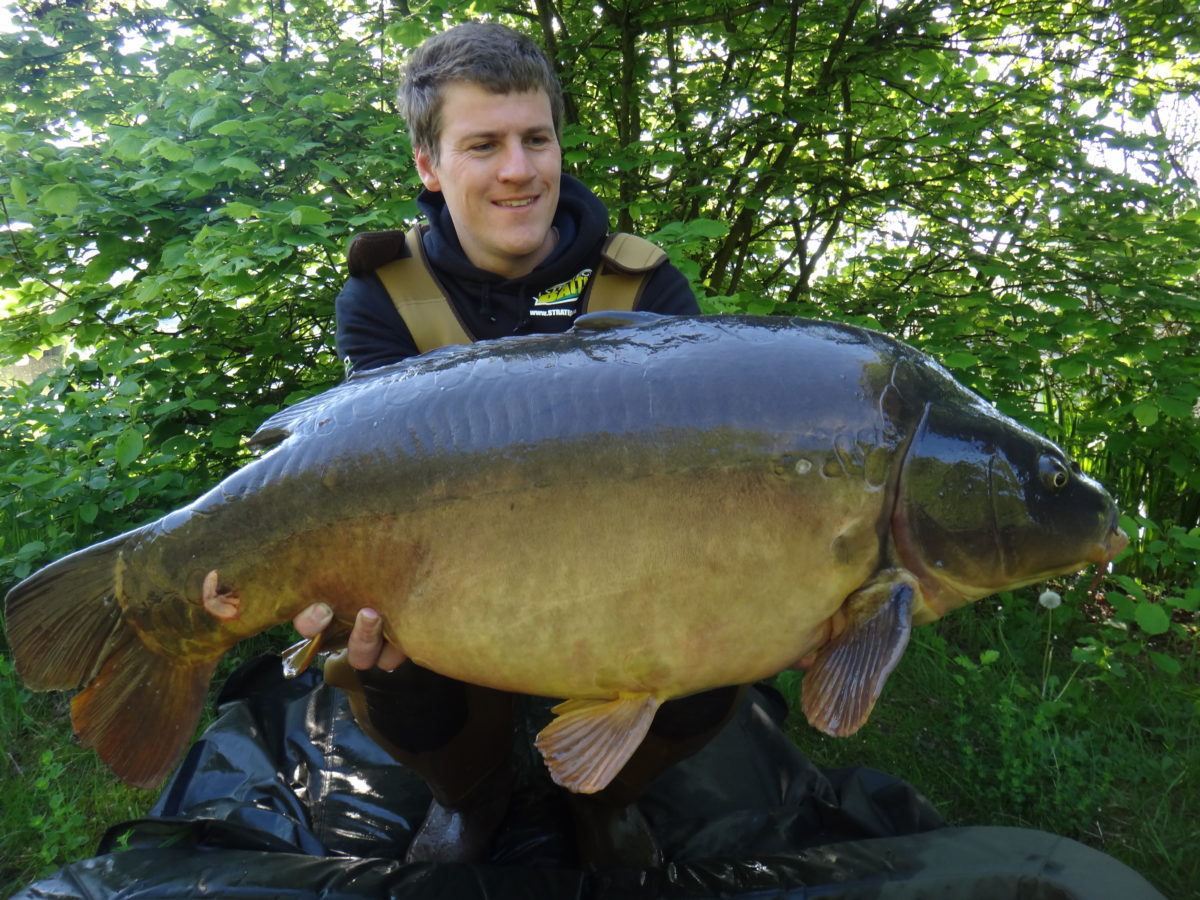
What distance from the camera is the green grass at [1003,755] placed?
195 cm

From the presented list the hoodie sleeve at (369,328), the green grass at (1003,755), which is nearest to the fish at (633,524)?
the hoodie sleeve at (369,328)

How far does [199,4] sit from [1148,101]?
145 inches

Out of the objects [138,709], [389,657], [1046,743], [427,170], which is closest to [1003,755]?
[1046,743]

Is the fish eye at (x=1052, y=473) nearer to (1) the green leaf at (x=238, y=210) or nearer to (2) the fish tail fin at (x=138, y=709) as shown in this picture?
(2) the fish tail fin at (x=138, y=709)

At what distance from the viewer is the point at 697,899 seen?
1614mm

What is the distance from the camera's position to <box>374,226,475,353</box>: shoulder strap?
80.0 inches

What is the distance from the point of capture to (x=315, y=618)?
4.52 feet

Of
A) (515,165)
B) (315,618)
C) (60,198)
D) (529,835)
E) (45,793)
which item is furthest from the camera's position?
(60,198)

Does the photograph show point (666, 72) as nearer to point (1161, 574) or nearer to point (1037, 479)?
point (1161, 574)

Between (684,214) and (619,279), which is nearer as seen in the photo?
(619,279)

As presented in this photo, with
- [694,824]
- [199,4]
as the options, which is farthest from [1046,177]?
[199,4]

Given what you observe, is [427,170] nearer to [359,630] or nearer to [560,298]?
[560,298]

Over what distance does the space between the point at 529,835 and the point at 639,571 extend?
3.48ft

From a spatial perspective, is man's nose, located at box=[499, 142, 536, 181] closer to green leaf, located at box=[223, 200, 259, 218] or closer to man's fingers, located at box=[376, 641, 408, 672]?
green leaf, located at box=[223, 200, 259, 218]
